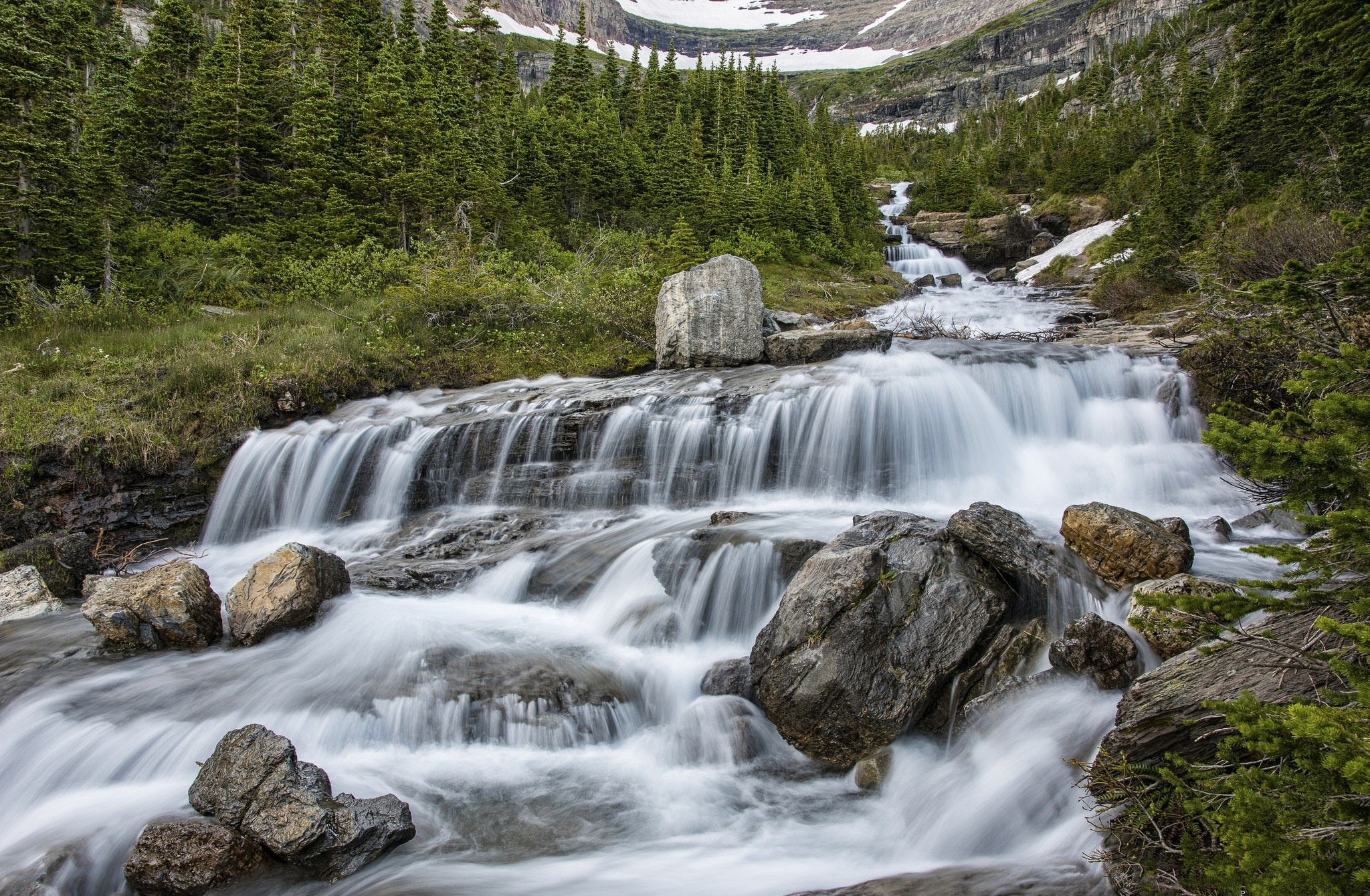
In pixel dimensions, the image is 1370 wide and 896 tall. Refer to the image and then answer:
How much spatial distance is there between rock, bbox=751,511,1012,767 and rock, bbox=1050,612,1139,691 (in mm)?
662

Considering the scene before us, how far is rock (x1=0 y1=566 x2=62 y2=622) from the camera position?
8.12 meters

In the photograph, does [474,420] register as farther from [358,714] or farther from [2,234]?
[2,234]

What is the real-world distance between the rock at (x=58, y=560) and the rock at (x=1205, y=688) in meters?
11.7

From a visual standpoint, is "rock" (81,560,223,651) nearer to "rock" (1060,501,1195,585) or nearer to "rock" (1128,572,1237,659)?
"rock" (1128,572,1237,659)

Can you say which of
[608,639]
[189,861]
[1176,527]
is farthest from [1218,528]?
[189,861]

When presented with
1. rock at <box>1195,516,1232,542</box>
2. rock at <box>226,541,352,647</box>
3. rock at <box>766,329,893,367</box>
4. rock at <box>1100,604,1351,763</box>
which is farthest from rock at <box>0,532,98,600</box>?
rock at <box>1195,516,1232,542</box>

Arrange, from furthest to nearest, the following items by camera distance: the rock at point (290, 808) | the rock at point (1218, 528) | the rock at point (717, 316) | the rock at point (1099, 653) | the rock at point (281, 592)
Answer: the rock at point (717, 316), the rock at point (1218, 528), the rock at point (281, 592), the rock at point (1099, 653), the rock at point (290, 808)

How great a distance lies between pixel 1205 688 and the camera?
3.66m

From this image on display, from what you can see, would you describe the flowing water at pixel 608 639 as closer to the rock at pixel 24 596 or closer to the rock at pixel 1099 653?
the rock at pixel 1099 653

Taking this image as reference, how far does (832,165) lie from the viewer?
146 ft

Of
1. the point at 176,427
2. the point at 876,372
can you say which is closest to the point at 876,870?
the point at 876,372

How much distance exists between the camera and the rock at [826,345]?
49.2ft

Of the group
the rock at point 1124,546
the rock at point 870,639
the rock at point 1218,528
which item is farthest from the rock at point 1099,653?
the rock at point 1218,528

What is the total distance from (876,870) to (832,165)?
151ft
